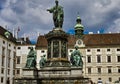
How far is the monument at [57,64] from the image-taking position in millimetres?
27173

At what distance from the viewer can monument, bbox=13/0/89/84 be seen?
2717 centimetres

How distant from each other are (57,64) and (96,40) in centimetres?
4983

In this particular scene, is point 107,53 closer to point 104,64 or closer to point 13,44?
A: point 104,64

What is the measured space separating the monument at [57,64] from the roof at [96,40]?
45813mm

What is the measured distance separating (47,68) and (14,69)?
1814 inches

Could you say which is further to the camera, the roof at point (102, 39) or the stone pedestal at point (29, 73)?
the roof at point (102, 39)

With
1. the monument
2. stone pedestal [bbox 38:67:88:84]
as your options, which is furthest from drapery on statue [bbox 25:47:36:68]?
stone pedestal [bbox 38:67:88:84]

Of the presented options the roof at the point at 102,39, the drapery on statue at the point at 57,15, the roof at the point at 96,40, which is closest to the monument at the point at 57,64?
the drapery on statue at the point at 57,15

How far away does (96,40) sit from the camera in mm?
77750

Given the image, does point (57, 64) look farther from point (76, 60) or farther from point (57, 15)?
point (57, 15)

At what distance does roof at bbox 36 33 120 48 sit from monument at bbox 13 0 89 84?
45813 mm

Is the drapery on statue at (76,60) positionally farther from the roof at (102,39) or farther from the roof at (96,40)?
the roof at (102,39)

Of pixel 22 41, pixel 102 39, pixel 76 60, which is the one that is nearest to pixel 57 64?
pixel 76 60

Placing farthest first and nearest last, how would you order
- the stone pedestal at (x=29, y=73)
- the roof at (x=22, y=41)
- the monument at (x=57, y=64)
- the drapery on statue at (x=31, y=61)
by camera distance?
the roof at (x=22, y=41), the drapery on statue at (x=31, y=61), the stone pedestal at (x=29, y=73), the monument at (x=57, y=64)
